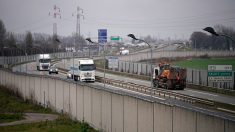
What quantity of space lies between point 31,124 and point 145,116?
14945mm

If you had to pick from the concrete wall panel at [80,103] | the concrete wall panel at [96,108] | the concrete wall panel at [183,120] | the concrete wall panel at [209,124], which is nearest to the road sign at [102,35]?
the concrete wall panel at [80,103]

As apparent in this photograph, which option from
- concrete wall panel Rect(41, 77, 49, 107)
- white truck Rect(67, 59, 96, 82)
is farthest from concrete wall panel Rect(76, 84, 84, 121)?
white truck Rect(67, 59, 96, 82)

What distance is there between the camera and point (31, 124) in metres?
34.7

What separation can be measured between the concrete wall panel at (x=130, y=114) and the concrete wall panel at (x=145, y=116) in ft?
1.99

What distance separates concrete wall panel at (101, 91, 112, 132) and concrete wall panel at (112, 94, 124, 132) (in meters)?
0.59

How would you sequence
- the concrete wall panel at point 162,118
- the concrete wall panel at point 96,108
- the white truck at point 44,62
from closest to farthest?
1. the concrete wall panel at point 162,118
2. the concrete wall panel at point 96,108
3. the white truck at point 44,62

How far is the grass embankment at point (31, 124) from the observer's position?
3185cm

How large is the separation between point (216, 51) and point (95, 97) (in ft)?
179

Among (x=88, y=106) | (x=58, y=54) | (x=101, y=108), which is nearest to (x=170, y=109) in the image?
(x=101, y=108)

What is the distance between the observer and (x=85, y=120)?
3291 cm

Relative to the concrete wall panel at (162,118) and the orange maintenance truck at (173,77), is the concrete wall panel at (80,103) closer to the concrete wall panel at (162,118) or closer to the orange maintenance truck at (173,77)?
the concrete wall panel at (162,118)

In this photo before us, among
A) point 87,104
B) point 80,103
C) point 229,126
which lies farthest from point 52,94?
point 229,126

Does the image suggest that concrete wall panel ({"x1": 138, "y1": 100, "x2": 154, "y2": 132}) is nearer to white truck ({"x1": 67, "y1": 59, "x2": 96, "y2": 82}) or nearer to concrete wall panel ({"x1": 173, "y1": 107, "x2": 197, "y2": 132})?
concrete wall panel ({"x1": 173, "y1": 107, "x2": 197, "y2": 132})

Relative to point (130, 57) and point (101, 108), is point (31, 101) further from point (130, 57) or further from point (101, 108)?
point (130, 57)
